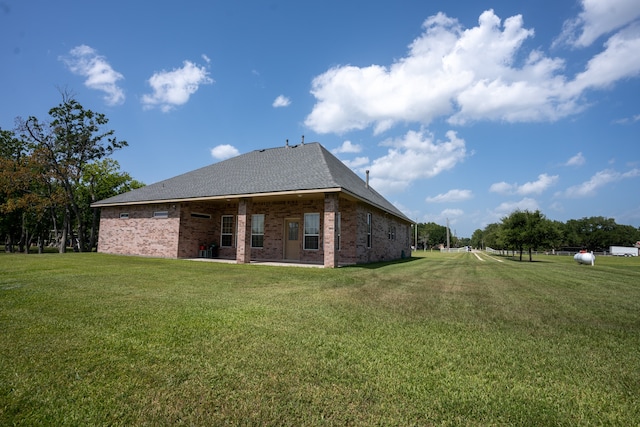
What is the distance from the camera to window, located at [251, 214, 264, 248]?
17.0m

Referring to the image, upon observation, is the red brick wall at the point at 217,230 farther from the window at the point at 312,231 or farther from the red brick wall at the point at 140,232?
the window at the point at 312,231

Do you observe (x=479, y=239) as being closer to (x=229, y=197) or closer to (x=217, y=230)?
(x=217, y=230)

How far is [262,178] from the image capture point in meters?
15.5

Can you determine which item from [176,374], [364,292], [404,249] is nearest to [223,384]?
[176,374]

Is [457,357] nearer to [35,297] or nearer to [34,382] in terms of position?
[34,382]

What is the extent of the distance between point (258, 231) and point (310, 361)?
14.3 meters

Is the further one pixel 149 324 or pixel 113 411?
pixel 149 324

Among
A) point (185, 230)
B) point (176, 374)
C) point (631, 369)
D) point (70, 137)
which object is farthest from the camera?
point (70, 137)

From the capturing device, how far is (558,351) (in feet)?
12.2

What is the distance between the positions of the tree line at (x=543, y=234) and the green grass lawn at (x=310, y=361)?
2385cm

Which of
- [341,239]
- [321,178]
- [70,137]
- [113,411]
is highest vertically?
[70,137]

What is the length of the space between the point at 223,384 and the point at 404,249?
24713mm

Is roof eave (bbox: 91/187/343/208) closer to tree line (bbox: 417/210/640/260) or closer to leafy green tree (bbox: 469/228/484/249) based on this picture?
tree line (bbox: 417/210/640/260)

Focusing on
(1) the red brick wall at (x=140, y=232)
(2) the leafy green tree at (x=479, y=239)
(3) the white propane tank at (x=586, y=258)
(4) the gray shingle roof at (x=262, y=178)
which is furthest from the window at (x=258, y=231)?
(2) the leafy green tree at (x=479, y=239)
